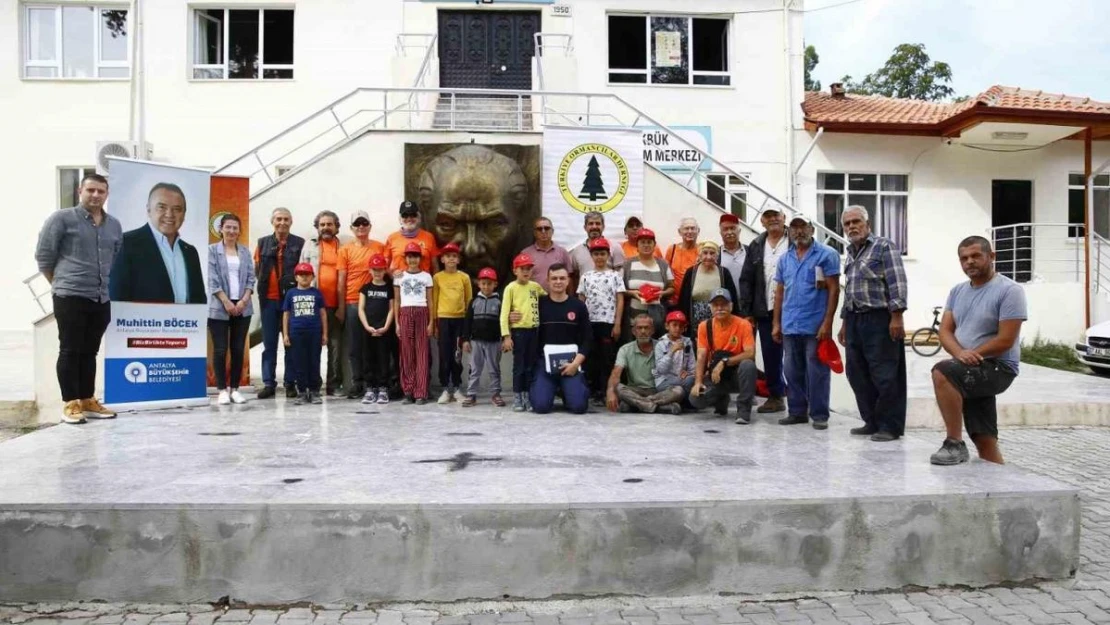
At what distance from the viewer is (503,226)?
8.41 metres

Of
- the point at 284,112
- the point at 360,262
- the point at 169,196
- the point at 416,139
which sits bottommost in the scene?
the point at 360,262

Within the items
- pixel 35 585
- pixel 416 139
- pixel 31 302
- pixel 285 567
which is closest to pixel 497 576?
pixel 285 567

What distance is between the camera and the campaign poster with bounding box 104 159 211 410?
7055 millimetres

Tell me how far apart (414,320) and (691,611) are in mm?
4431

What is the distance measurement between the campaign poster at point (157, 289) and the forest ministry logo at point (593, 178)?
3533 millimetres

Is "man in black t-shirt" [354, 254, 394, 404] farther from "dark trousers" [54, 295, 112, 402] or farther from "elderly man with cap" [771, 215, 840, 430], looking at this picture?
"elderly man with cap" [771, 215, 840, 430]

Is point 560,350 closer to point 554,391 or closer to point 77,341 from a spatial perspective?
point 554,391

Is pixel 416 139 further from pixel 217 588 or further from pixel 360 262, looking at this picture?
pixel 217 588

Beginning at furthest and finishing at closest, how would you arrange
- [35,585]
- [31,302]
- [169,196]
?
[31,302]
[169,196]
[35,585]

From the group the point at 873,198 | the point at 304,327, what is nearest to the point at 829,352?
the point at 304,327

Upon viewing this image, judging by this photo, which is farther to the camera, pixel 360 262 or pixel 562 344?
pixel 360 262

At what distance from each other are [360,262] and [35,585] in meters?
4.53

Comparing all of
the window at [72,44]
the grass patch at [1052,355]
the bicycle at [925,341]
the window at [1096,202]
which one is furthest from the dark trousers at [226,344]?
the window at [1096,202]

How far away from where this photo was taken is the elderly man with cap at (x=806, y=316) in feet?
21.6
